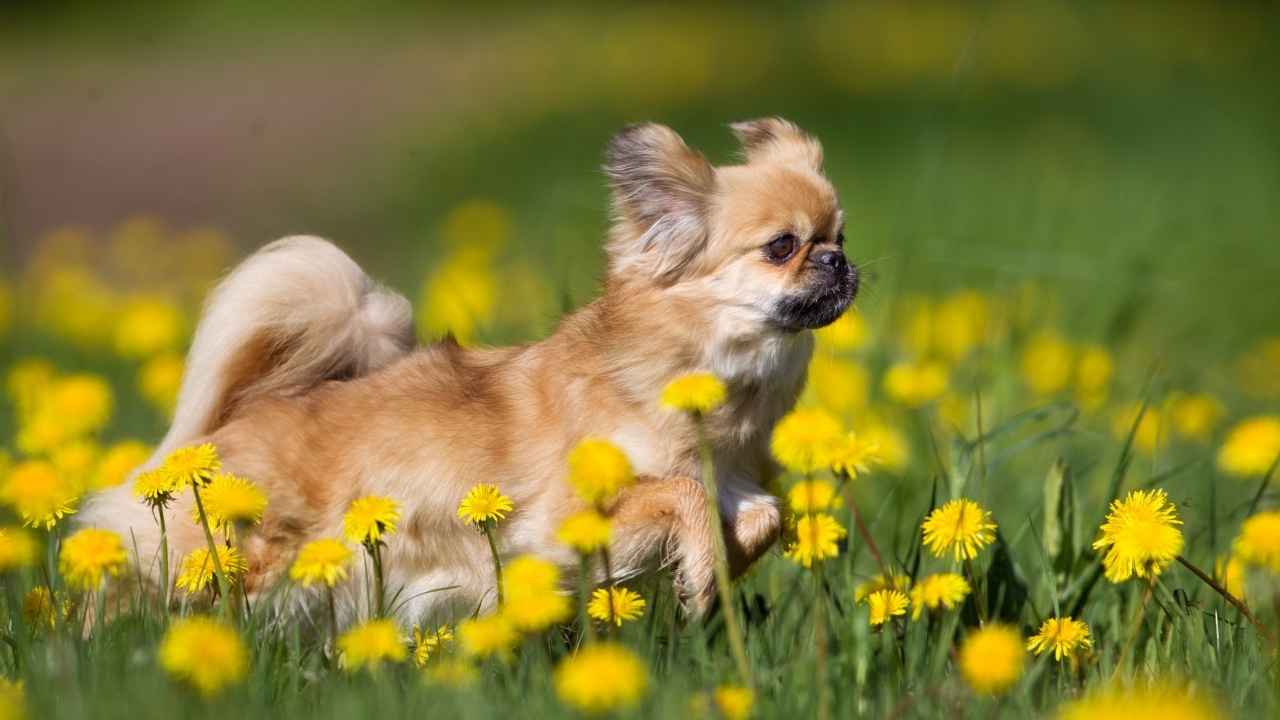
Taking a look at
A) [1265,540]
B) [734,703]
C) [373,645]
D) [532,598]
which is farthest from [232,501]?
[1265,540]

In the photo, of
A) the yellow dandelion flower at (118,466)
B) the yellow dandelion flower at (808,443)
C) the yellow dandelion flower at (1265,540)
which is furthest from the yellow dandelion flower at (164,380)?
the yellow dandelion flower at (1265,540)

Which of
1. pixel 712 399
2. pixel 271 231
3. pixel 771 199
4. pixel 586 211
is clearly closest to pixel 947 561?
pixel 771 199

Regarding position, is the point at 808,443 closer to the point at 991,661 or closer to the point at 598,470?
the point at 598,470

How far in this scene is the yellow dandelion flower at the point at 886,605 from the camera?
326 centimetres

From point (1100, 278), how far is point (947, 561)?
8.78 ft

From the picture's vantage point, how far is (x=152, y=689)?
2730 mm

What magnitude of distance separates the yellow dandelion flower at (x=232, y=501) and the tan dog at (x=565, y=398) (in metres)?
0.74

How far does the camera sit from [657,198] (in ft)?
13.5

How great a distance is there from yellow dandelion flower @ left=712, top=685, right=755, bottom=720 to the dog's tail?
6.69 feet

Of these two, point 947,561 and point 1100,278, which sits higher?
point 1100,278

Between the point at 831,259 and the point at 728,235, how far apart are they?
0.29 metres

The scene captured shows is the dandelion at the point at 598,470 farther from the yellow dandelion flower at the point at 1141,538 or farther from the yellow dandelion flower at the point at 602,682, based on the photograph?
the yellow dandelion flower at the point at 1141,538

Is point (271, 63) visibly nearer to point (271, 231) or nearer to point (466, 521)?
point (271, 231)

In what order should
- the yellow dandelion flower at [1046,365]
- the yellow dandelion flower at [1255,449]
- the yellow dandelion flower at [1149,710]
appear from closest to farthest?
1. the yellow dandelion flower at [1149,710]
2. the yellow dandelion flower at [1255,449]
3. the yellow dandelion flower at [1046,365]
